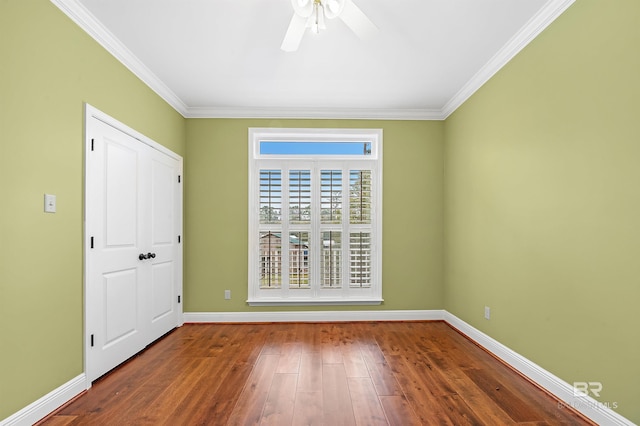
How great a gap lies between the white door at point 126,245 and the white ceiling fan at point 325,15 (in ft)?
5.43

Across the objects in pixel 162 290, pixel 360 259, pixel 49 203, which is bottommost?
pixel 162 290

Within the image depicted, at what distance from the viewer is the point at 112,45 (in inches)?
109

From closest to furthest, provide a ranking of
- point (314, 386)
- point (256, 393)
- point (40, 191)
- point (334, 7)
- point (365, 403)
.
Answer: point (334, 7), point (40, 191), point (365, 403), point (256, 393), point (314, 386)

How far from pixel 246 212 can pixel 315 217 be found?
862 millimetres

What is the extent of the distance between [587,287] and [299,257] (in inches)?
117

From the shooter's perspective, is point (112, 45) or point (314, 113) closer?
point (112, 45)

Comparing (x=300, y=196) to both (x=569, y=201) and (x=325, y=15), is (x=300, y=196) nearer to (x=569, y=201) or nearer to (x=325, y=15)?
(x=325, y=15)

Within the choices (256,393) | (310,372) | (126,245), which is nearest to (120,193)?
(126,245)

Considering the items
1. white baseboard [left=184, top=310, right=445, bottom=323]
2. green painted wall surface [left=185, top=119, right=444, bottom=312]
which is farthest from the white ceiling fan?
white baseboard [left=184, top=310, right=445, bottom=323]

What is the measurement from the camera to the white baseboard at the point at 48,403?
1938 millimetres

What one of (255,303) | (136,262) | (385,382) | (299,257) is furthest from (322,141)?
(385,382)

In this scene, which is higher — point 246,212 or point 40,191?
point 40,191

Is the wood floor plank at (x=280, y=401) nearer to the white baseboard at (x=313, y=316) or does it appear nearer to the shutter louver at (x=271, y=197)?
the white baseboard at (x=313, y=316)

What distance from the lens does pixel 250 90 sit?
375 centimetres
